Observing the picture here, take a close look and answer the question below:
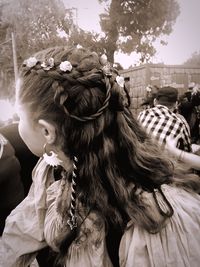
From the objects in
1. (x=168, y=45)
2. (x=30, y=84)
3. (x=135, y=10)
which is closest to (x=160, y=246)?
(x=30, y=84)

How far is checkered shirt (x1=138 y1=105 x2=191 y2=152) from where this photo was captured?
2133 mm

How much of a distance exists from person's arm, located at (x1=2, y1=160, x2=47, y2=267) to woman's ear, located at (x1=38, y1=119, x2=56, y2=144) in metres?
0.19

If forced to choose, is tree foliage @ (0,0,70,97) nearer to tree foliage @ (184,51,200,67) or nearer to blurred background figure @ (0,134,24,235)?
tree foliage @ (184,51,200,67)

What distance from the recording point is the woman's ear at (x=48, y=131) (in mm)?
650

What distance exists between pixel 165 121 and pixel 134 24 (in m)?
2.03

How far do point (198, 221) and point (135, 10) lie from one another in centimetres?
353

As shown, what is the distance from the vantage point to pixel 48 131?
659 millimetres

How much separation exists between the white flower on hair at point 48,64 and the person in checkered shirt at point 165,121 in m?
1.48

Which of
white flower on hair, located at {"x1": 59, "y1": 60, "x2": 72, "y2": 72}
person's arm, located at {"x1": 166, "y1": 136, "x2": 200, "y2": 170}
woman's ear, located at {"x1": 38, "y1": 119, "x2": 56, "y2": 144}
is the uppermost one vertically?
white flower on hair, located at {"x1": 59, "y1": 60, "x2": 72, "y2": 72}

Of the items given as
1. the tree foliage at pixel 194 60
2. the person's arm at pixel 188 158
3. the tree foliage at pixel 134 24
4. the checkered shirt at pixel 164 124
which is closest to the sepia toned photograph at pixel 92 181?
the person's arm at pixel 188 158

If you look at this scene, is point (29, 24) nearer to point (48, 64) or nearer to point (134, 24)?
point (134, 24)

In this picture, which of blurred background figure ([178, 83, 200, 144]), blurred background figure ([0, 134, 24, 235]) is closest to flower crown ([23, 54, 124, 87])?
blurred background figure ([0, 134, 24, 235])

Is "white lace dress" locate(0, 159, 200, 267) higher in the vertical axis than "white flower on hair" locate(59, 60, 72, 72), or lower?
lower

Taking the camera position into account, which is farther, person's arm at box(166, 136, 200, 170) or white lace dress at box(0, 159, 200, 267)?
person's arm at box(166, 136, 200, 170)
